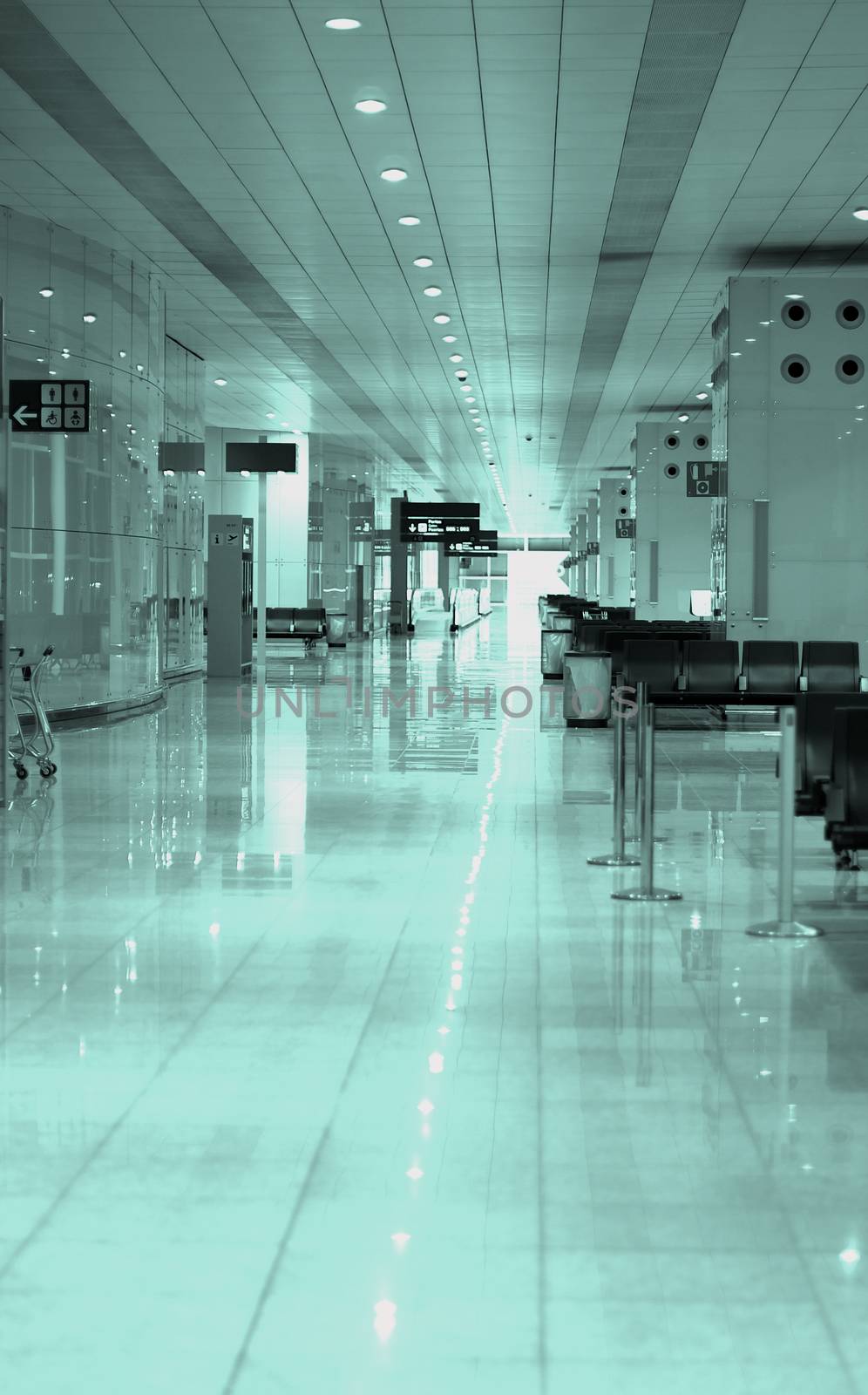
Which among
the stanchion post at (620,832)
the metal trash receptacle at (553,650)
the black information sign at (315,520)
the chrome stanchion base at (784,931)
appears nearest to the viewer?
the chrome stanchion base at (784,931)

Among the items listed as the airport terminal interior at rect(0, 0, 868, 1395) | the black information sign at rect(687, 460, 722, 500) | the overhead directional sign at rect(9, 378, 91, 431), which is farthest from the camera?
the black information sign at rect(687, 460, 722, 500)

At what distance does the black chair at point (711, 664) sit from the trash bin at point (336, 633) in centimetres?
2204

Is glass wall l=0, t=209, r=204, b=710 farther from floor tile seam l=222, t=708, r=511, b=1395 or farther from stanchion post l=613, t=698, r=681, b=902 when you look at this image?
floor tile seam l=222, t=708, r=511, b=1395

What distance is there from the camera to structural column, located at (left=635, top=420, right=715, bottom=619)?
1155 inches

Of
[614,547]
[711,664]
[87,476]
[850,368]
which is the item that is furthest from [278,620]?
[711,664]

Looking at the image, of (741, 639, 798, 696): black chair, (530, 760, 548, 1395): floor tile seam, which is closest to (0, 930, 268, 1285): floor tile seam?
(530, 760, 548, 1395): floor tile seam

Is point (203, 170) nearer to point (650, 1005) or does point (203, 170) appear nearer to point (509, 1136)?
point (650, 1005)

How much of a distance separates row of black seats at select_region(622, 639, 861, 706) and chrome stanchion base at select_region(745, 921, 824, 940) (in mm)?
7116

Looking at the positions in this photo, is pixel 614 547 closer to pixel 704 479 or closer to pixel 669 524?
pixel 669 524

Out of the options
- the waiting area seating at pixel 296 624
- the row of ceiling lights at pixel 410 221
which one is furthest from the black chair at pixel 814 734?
the waiting area seating at pixel 296 624

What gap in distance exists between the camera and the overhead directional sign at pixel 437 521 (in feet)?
141

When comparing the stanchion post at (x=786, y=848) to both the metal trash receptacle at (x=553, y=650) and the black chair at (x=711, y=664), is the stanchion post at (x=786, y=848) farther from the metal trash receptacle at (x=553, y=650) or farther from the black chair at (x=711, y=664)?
the metal trash receptacle at (x=553, y=650)

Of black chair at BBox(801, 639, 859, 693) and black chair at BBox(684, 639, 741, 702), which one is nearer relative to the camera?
black chair at BBox(801, 639, 859, 693)

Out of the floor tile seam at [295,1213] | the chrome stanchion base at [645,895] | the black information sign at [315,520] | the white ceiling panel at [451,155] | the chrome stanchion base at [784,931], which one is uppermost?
the white ceiling panel at [451,155]
